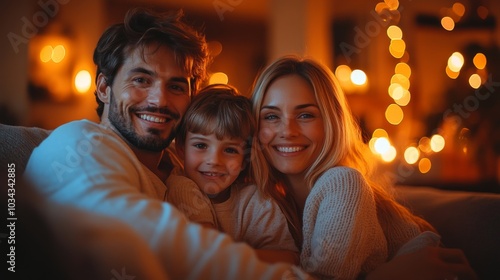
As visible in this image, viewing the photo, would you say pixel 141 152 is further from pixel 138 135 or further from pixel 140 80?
pixel 140 80

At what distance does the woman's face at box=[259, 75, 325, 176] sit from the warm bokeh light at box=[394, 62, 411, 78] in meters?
3.77

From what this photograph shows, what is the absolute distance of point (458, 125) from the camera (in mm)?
4031

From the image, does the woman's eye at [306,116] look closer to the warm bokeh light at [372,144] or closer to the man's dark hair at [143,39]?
the man's dark hair at [143,39]

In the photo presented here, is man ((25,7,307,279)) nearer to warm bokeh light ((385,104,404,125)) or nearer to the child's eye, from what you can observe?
the child's eye

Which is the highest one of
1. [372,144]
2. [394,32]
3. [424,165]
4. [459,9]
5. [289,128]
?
[459,9]

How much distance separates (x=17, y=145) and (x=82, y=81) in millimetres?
4176

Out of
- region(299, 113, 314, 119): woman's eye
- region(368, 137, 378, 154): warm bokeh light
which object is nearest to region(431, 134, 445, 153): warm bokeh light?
region(368, 137, 378, 154): warm bokeh light

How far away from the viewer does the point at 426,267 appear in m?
1.21

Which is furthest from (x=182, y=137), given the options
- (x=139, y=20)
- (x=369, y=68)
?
(x=369, y=68)

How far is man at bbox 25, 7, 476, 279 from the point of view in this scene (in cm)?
78

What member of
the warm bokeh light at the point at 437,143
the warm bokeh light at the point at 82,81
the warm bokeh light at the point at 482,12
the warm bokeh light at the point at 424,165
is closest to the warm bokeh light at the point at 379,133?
the warm bokeh light at the point at 424,165

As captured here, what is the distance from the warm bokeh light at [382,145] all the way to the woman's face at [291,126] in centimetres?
314

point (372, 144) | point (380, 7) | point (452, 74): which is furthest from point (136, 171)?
point (380, 7)

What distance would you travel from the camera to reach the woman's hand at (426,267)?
3.94 ft
